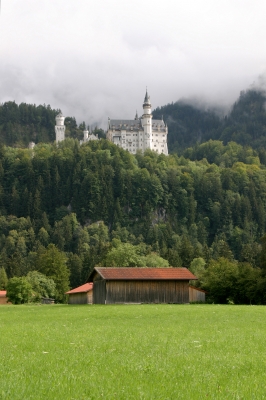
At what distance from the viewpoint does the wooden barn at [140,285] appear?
6438cm

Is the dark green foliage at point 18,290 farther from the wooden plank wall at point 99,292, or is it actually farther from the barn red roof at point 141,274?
the barn red roof at point 141,274

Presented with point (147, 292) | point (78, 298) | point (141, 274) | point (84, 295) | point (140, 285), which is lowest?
point (78, 298)

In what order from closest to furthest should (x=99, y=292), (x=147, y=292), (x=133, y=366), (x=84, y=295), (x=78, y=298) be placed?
(x=133, y=366)
(x=147, y=292)
(x=99, y=292)
(x=84, y=295)
(x=78, y=298)

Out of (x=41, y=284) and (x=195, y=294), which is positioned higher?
(x=41, y=284)

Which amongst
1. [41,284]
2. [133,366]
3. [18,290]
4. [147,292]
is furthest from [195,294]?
[133,366]

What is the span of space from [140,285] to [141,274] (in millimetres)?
1222

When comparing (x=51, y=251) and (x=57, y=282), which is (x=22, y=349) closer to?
(x=57, y=282)

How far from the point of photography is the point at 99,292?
6606cm

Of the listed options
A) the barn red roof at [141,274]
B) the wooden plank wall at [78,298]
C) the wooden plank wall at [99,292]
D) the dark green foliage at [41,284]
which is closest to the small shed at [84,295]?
the wooden plank wall at [78,298]

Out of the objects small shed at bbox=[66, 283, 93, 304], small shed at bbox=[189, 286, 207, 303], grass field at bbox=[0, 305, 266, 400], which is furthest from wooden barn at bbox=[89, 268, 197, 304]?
grass field at bbox=[0, 305, 266, 400]

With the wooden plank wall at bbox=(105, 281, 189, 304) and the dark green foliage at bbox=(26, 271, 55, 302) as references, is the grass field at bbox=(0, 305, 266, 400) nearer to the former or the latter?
the wooden plank wall at bbox=(105, 281, 189, 304)

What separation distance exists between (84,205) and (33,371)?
598 feet

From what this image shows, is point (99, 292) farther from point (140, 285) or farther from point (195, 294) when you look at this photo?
point (195, 294)

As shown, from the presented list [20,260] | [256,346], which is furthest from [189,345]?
[20,260]
